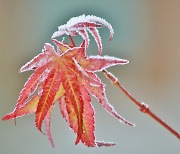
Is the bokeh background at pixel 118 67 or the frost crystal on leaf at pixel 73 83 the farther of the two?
the bokeh background at pixel 118 67

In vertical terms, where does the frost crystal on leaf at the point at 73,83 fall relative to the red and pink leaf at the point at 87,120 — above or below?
above

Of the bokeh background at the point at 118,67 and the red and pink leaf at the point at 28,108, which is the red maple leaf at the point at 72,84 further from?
the bokeh background at the point at 118,67

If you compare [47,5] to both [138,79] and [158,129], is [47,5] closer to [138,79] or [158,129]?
[138,79]

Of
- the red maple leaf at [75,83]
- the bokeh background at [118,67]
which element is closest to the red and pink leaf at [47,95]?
the red maple leaf at [75,83]

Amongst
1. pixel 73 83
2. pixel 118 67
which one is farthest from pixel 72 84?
pixel 118 67

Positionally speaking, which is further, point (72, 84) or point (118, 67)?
point (118, 67)

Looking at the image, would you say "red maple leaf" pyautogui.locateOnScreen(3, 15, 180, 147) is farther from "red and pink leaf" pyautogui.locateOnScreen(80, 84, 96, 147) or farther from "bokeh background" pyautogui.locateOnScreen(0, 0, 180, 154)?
"bokeh background" pyautogui.locateOnScreen(0, 0, 180, 154)

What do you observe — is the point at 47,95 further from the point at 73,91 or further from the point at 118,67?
the point at 118,67

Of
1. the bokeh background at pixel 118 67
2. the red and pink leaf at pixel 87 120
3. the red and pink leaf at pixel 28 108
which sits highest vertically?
the bokeh background at pixel 118 67

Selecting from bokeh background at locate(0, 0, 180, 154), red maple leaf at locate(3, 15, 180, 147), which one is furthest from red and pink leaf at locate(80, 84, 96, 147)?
bokeh background at locate(0, 0, 180, 154)
